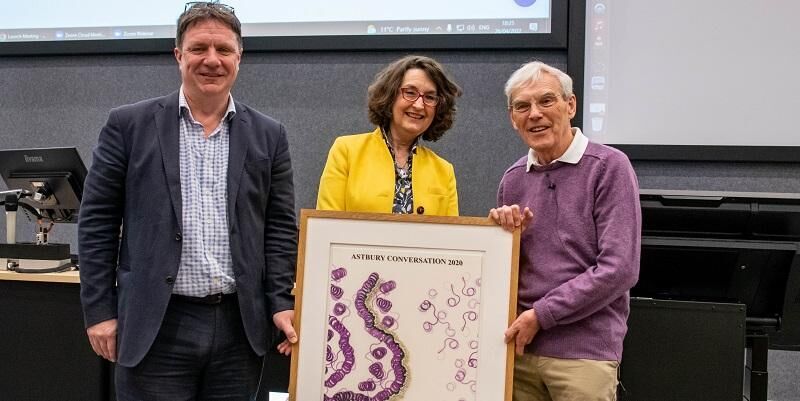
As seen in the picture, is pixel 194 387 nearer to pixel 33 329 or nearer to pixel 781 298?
pixel 33 329

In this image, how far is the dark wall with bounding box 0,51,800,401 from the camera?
7.80 feet

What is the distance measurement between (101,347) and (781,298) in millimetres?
1646

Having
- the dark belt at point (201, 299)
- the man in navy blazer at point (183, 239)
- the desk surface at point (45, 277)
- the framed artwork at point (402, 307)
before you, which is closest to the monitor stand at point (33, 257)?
the desk surface at point (45, 277)

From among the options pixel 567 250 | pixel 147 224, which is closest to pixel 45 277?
pixel 147 224

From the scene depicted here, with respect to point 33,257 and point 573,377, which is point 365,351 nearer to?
point 573,377

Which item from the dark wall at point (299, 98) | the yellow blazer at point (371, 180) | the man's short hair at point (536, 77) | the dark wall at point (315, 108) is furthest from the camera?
the dark wall at point (299, 98)

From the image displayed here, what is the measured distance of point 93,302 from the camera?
120 centimetres

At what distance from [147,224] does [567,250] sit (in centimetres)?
85

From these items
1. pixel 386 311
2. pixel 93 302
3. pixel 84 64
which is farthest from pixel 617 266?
pixel 84 64

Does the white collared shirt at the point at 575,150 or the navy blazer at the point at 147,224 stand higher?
the white collared shirt at the point at 575,150

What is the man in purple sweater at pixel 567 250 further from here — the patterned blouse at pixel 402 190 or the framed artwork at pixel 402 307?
the patterned blouse at pixel 402 190

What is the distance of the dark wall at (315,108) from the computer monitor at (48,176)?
0.73m

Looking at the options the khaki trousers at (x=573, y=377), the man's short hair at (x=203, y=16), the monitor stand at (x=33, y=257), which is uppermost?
the man's short hair at (x=203, y=16)

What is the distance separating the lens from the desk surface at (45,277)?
6.27 feet
